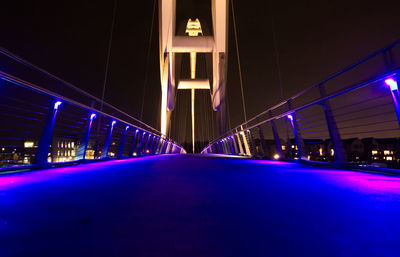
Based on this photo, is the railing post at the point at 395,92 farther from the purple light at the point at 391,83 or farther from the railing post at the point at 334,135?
the railing post at the point at 334,135

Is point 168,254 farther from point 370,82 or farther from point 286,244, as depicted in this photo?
point 370,82

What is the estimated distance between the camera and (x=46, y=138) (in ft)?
11.1

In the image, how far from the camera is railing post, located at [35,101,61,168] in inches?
131

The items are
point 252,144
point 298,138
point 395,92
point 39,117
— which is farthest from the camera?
point 252,144

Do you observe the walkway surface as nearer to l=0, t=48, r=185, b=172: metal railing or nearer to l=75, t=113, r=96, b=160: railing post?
l=0, t=48, r=185, b=172: metal railing

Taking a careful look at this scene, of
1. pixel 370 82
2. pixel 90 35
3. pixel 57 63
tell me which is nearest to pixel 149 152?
pixel 90 35

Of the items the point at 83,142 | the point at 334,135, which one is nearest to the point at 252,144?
the point at 334,135

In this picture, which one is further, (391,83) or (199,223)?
(391,83)

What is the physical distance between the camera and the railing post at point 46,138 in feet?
10.9

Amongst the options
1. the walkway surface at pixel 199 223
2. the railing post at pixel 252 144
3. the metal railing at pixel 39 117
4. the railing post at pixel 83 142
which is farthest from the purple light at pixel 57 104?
the railing post at pixel 252 144

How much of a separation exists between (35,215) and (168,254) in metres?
0.78

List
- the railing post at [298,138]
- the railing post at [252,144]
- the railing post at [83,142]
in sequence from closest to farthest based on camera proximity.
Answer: the railing post at [83,142] → the railing post at [298,138] → the railing post at [252,144]

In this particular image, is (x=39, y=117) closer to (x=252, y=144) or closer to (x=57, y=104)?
(x=57, y=104)

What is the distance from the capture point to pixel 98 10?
1077 cm
